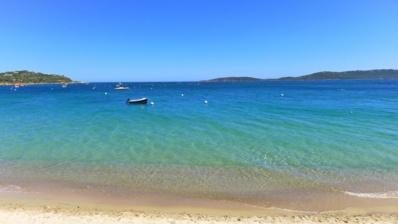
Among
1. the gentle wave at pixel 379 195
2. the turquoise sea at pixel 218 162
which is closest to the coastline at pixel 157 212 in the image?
the turquoise sea at pixel 218 162

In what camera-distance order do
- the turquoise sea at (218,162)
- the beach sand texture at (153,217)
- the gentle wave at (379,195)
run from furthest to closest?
the turquoise sea at (218,162), the gentle wave at (379,195), the beach sand texture at (153,217)

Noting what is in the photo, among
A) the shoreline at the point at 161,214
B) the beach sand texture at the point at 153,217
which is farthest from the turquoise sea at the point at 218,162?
the beach sand texture at the point at 153,217

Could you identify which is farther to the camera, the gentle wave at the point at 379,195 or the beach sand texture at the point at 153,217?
the gentle wave at the point at 379,195

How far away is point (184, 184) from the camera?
10203 mm

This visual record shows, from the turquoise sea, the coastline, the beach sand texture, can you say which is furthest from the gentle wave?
the beach sand texture

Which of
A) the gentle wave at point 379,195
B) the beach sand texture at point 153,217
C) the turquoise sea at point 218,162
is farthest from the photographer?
the turquoise sea at point 218,162

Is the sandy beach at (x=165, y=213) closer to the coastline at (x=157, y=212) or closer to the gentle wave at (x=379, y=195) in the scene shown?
the coastline at (x=157, y=212)

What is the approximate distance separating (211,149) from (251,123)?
8.91 m

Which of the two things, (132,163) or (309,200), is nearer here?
(309,200)

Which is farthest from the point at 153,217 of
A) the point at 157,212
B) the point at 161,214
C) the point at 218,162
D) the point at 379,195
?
the point at 379,195

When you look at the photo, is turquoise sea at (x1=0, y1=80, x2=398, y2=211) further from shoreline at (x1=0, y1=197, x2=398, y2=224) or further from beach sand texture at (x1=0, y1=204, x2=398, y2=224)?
beach sand texture at (x1=0, y1=204, x2=398, y2=224)

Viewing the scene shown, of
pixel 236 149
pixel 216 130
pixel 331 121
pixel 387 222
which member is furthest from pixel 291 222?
pixel 331 121

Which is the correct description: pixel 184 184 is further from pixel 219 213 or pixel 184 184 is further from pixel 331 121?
pixel 331 121

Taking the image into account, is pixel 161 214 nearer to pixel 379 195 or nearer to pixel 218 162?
pixel 218 162
